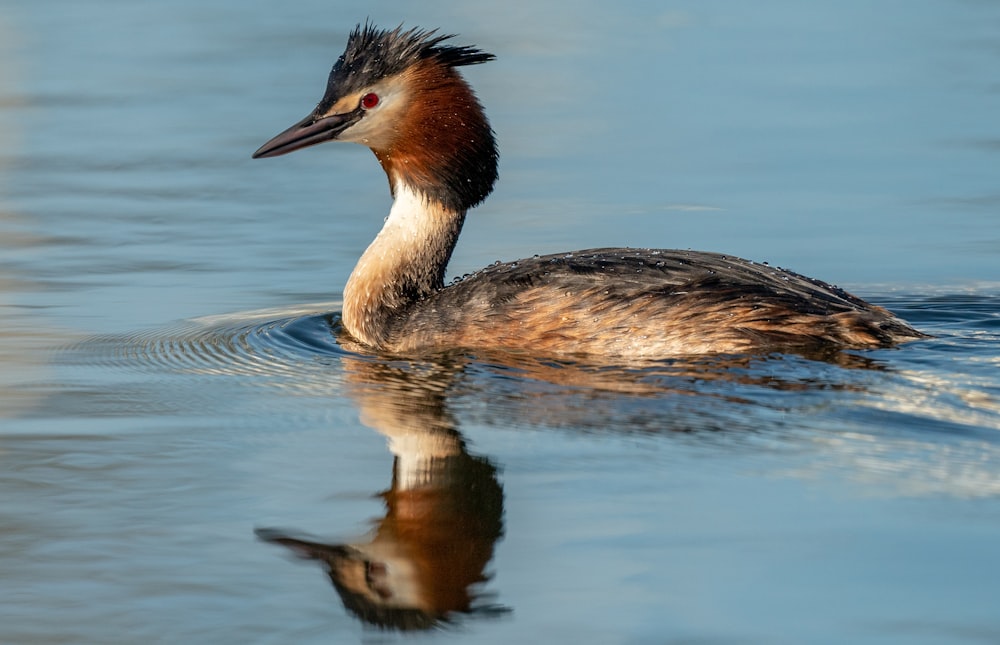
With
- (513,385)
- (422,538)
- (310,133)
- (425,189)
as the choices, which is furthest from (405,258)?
(422,538)

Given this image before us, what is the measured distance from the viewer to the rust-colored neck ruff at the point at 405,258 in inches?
344

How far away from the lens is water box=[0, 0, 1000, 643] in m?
5.11

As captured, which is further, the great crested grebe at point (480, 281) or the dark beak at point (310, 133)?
the dark beak at point (310, 133)

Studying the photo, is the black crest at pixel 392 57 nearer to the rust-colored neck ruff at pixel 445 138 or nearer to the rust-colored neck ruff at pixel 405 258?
the rust-colored neck ruff at pixel 445 138

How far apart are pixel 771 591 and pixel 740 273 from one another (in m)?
3.32

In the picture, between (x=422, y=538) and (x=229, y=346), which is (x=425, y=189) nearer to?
(x=229, y=346)

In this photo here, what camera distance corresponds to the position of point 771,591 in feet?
16.3

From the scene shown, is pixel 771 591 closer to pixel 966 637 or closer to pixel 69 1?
pixel 966 637

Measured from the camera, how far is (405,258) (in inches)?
348

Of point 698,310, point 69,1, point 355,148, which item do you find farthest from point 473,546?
point 69,1

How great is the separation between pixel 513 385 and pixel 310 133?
217 centimetres

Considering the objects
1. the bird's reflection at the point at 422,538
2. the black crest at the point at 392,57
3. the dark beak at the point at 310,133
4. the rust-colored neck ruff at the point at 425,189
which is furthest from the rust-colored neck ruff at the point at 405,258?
the bird's reflection at the point at 422,538

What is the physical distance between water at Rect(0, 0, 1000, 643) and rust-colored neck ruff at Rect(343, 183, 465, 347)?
0.30m

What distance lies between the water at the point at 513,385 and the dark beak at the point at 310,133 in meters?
0.92
